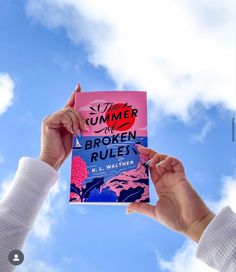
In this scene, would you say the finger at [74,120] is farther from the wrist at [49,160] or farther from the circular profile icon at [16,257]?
the circular profile icon at [16,257]

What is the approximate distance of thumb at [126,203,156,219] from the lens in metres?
1.11

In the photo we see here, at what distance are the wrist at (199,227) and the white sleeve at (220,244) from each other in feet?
0.24

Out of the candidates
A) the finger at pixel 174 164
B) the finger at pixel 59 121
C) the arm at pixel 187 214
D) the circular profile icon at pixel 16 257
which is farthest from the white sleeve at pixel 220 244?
the finger at pixel 59 121

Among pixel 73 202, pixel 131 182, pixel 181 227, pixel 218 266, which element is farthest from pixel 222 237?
pixel 73 202

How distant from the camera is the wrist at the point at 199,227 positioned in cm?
99

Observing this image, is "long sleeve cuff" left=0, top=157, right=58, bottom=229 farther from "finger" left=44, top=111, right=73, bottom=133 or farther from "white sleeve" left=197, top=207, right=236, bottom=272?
"white sleeve" left=197, top=207, right=236, bottom=272

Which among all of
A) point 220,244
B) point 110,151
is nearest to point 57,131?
point 110,151

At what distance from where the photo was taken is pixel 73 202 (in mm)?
1151

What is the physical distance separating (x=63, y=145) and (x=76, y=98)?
157 mm

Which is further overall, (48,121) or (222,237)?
(48,121)

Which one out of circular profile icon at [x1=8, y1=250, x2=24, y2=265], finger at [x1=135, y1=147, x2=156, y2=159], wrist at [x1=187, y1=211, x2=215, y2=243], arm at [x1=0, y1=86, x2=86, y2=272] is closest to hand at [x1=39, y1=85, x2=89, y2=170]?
arm at [x1=0, y1=86, x2=86, y2=272]

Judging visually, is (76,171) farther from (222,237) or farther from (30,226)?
(222,237)

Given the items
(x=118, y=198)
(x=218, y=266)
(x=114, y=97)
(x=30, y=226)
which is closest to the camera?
(x=218, y=266)

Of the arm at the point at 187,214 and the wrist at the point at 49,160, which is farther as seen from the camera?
the wrist at the point at 49,160
